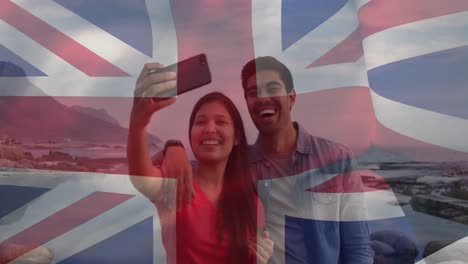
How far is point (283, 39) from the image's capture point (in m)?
2.22

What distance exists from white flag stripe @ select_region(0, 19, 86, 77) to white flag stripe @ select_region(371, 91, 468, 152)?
0.84 metres

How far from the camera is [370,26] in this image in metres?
2.25

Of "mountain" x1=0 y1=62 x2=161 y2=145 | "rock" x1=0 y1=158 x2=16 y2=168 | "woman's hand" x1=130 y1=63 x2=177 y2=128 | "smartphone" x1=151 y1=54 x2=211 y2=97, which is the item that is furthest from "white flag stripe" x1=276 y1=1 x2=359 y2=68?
"rock" x1=0 y1=158 x2=16 y2=168

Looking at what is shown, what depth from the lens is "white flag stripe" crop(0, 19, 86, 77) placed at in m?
2.27

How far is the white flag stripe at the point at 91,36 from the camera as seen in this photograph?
2238 mm

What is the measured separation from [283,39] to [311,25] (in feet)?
0.29

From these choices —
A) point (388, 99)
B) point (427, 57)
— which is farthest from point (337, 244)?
point (427, 57)

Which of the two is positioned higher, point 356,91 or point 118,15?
point 118,15

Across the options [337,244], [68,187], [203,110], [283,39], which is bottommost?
[337,244]

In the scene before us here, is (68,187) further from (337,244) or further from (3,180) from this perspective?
(337,244)

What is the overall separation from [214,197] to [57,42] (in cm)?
62

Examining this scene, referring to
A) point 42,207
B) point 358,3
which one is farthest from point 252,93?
point 42,207
